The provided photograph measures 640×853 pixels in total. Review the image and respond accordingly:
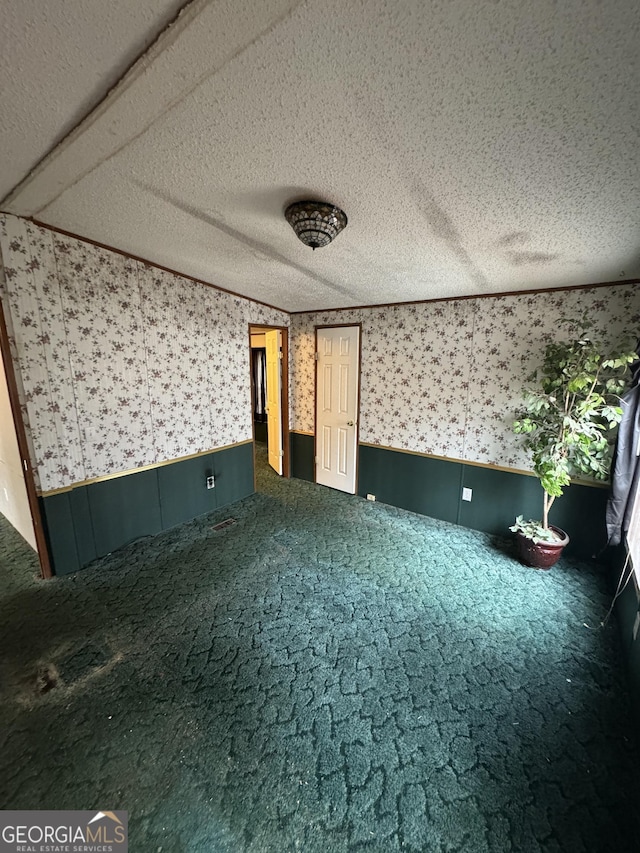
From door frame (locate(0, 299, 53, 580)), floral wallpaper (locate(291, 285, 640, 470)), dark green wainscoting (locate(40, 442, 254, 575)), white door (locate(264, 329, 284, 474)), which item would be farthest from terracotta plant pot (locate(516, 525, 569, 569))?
door frame (locate(0, 299, 53, 580))

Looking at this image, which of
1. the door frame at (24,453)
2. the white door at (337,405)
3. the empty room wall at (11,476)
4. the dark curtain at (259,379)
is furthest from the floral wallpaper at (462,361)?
the empty room wall at (11,476)

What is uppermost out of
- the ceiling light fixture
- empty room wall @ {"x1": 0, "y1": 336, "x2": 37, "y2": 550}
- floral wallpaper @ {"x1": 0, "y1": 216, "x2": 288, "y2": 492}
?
the ceiling light fixture

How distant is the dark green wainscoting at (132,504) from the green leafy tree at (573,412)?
2824 mm

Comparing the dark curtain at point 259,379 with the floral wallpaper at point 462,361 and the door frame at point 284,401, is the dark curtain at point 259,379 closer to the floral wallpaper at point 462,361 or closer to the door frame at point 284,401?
the door frame at point 284,401

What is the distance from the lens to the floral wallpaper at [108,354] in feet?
6.48

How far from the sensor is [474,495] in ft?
9.87

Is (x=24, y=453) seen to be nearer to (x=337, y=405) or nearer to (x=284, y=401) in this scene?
(x=284, y=401)

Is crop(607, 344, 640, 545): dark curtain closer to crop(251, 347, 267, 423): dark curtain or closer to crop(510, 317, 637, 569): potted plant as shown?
crop(510, 317, 637, 569): potted plant

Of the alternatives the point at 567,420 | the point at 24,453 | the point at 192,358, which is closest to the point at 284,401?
the point at 192,358

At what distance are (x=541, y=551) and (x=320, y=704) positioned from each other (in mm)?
1966

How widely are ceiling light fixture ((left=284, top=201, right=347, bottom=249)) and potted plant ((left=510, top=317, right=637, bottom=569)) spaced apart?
185 centimetres

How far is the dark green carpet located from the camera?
1065 mm

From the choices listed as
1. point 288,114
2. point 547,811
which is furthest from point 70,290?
point 547,811

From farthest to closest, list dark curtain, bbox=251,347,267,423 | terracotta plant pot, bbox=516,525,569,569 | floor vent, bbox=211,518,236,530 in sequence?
dark curtain, bbox=251,347,267,423
floor vent, bbox=211,518,236,530
terracotta plant pot, bbox=516,525,569,569
